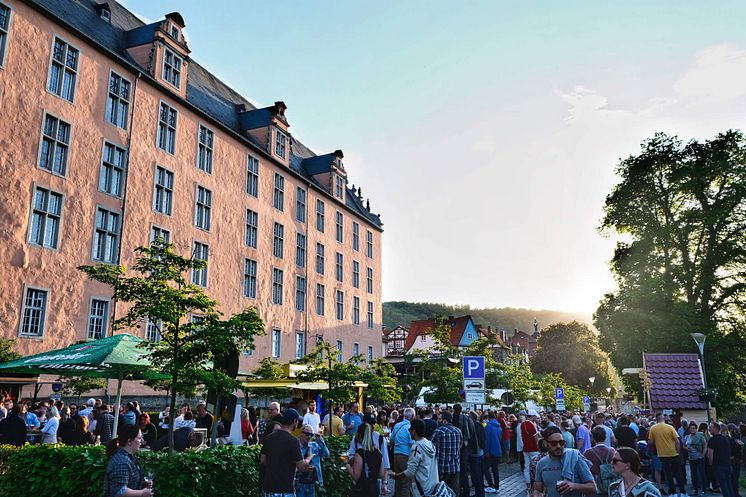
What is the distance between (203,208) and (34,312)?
11359 millimetres

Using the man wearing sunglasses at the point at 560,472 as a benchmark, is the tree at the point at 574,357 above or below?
above

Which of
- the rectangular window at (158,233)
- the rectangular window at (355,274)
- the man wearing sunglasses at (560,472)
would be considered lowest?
the man wearing sunglasses at (560,472)

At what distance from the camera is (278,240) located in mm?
38469

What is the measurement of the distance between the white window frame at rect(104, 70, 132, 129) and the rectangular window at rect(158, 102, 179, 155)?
2029 mm

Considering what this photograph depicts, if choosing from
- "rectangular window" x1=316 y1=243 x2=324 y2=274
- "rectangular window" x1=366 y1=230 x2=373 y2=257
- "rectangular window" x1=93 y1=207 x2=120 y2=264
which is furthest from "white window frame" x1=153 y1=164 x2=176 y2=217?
"rectangular window" x1=366 y1=230 x2=373 y2=257

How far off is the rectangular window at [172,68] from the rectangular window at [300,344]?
57.3 ft

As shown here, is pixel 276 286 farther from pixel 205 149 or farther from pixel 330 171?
pixel 330 171

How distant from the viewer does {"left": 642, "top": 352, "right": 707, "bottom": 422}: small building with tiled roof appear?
19297 millimetres

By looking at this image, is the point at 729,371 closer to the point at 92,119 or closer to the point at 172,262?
the point at 172,262

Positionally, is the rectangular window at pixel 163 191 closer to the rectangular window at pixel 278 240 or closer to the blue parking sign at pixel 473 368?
the rectangular window at pixel 278 240

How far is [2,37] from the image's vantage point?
2197 centimetres

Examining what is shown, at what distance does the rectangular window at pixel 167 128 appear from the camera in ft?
96.0

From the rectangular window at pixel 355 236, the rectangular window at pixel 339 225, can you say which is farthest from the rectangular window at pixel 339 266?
the rectangular window at pixel 355 236

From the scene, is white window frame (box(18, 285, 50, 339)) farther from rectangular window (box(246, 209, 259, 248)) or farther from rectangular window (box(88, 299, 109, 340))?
rectangular window (box(246, 209, 259, 248))
